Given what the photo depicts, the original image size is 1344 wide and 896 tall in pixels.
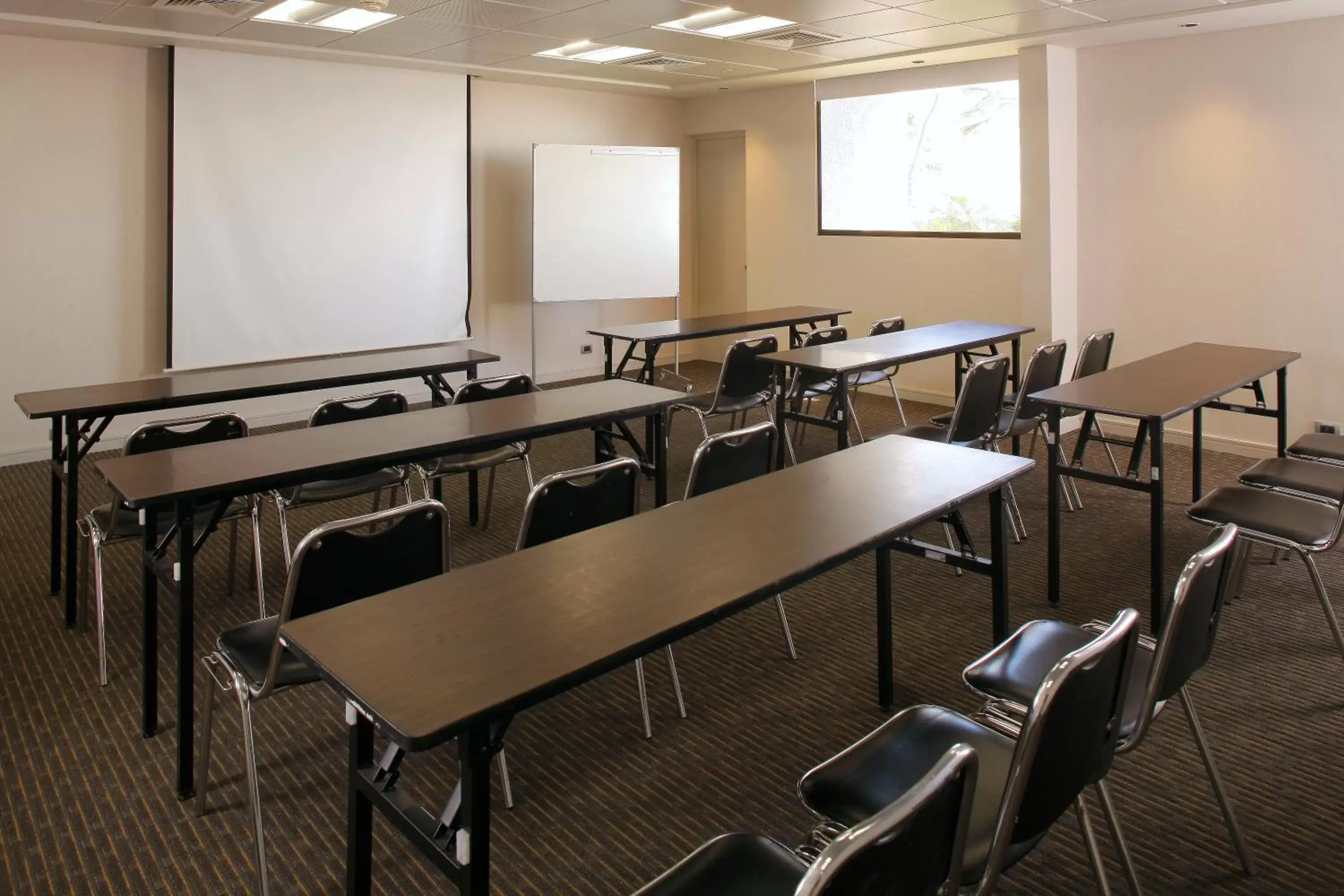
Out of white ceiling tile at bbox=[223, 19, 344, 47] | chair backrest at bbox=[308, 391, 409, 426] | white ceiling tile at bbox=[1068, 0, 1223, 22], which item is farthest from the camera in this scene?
white ceiling tile at bbox=[223, 19, 344, 47]

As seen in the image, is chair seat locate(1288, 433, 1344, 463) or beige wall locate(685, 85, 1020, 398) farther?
beige wall locate(685, 85, 1020, 398)

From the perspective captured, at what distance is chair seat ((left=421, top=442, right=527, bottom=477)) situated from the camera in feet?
14.3

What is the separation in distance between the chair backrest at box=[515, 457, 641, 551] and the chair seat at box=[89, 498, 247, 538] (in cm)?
117

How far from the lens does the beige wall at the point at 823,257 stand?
7.56 meters

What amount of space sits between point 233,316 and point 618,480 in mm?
5145

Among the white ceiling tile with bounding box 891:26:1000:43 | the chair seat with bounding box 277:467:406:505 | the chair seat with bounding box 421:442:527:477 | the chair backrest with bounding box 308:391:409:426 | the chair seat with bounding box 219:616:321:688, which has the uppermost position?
the white ceiling tile with bounding box 891:26:1000:43

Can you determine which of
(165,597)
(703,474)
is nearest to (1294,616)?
(703,474)

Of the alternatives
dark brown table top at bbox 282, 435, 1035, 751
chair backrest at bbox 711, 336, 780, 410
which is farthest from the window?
dark brown table top at bbox 282, 435, 1035, 751

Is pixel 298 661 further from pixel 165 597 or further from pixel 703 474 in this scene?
pixel 165 597

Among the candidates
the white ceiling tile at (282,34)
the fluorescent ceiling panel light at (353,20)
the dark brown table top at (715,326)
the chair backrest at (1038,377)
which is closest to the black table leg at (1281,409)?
the chair backrest at (1038,377)

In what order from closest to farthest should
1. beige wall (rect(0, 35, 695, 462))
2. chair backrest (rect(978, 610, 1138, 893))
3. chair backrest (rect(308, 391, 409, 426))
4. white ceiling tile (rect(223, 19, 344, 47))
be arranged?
chair backrest (rect(978, 610, 1138, 893)), chair backrest (rect(308, 391, 409, 426)), white ceiling tile (rect(223, 19, 344, 47)), beige wall (rect(0, 35, 695, 462))

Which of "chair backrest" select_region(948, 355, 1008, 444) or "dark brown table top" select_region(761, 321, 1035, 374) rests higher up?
"dark brown table top" select_region(761, 321, 1035, 374)

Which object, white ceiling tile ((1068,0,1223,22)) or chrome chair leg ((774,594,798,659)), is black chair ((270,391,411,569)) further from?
white ceiling tile ((1068,0,1223,22))

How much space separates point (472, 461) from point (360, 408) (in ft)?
1.87
